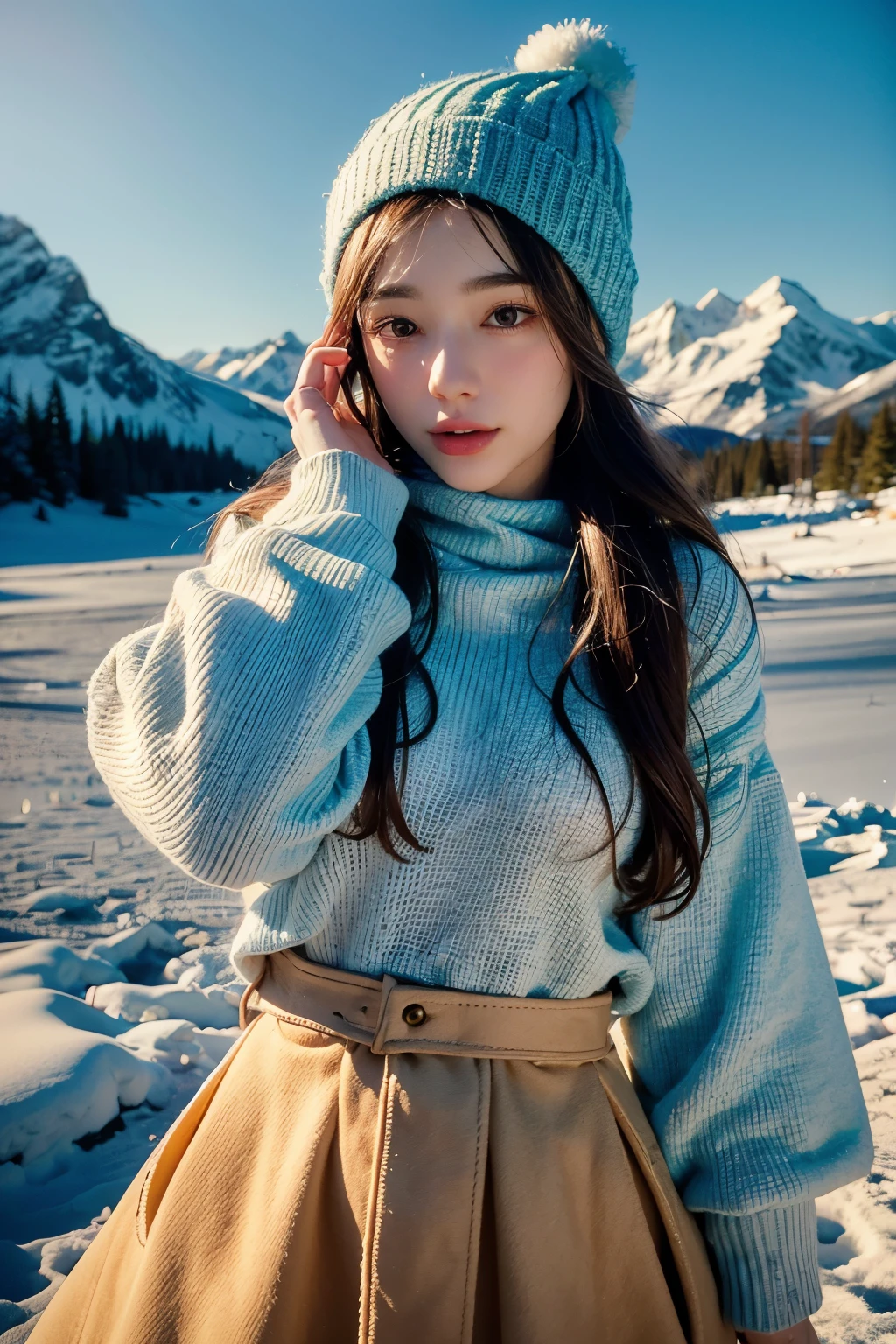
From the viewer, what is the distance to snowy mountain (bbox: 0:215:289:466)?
114 inches

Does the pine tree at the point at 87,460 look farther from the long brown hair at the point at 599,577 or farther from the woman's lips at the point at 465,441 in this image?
the woman's lips at the point at 465,441

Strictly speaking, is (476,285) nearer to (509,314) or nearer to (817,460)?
(509,314)

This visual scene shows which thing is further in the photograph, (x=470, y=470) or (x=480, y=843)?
Result: (x=470, y=470)

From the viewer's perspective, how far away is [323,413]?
101 centimetres

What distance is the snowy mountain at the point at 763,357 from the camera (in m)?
3.38

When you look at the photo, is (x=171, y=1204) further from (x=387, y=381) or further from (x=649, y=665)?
(x=387, y=381)

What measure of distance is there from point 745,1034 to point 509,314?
873 millimetres

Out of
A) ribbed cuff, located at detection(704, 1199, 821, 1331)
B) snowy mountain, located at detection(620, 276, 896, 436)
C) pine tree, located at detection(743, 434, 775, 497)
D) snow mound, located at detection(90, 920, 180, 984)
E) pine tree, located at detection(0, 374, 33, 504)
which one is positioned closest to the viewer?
ribbed cuff, located at detection(704, 1199, 821, 1331)

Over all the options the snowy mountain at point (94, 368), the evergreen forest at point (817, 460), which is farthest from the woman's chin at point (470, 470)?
the snowy mountain at point (94, 368)

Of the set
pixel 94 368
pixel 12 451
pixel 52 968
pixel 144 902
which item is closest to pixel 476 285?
pixel 52 968

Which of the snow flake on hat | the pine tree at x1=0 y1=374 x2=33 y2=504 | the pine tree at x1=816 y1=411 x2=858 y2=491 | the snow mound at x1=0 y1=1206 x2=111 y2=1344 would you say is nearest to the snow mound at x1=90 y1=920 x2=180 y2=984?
the snow mound at x1=0 y1=1206 x2=111 y2=1344

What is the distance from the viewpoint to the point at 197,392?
339 centimetres

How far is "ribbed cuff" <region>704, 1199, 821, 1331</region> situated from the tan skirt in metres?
0.05

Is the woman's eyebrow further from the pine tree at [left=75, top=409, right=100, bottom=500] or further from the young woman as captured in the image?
the pine tree at [left=75, top=409, right=100, bottom=500]
